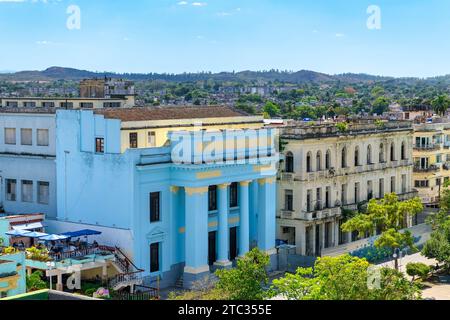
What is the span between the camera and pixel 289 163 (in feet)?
196

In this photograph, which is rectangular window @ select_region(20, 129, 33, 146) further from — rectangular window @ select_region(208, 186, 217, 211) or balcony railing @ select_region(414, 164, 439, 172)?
balcony railing @ select_region(414, 164, 439, 172)

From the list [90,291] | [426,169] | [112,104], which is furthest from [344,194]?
[90,291]

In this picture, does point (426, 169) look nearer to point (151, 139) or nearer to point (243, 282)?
point (151, 139)

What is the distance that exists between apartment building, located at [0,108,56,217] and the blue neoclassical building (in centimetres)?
221

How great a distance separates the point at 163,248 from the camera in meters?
48.6

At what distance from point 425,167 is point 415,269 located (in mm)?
26240

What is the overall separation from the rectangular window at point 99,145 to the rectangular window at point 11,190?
864cm

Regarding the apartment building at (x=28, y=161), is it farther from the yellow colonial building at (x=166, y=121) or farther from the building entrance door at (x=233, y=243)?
the building entrance door at (x=233, y=243)

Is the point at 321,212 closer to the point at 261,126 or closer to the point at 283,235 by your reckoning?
the point at 283,235

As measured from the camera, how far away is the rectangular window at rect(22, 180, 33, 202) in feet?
177

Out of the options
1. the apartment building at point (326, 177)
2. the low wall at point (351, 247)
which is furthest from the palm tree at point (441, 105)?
the low wall at point (351, 247)

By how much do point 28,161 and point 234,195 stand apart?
12.8m

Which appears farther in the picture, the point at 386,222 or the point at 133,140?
the point at 386,222

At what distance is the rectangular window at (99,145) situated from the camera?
158ft
